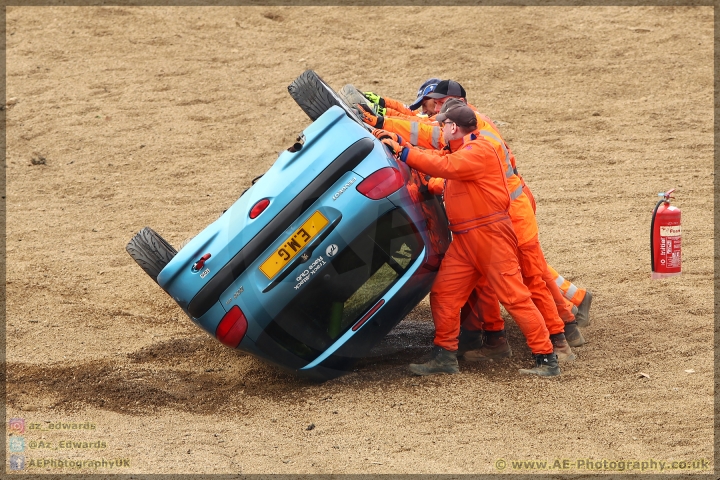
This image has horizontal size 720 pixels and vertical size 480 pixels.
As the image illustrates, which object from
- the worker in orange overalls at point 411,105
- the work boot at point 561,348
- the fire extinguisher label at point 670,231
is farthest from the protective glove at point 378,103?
the fire extinguisher label at point 670,231

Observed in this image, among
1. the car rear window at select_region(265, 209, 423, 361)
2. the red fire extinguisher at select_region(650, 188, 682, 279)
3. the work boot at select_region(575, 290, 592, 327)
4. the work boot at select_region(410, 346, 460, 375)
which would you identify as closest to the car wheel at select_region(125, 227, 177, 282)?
the car rear window at select_region(265, 209, 423, 361)

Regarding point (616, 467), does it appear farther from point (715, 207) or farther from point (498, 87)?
point (498, 87)

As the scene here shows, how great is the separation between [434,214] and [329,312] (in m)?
1.10

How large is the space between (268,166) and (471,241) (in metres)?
5.38

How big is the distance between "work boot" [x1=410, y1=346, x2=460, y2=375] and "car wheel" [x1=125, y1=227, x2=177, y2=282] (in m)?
1.93

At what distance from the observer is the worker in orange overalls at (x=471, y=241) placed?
639 cm

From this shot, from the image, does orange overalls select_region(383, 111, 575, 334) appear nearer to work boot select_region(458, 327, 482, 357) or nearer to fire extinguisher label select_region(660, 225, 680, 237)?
work boot select_region(458, 327, 482, 357)

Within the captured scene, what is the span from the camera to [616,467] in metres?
5.39

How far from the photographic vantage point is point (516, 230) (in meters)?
6.86

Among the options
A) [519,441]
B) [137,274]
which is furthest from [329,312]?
[137,274]

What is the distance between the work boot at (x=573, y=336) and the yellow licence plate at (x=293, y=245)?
7.83 ft

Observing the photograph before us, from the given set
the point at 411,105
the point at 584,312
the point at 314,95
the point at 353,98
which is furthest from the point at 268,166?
the point at 584,312

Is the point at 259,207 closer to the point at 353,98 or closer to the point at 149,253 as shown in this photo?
the point at 149,253

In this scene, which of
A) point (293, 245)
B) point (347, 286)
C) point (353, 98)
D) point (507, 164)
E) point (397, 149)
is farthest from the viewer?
point (353, 98)
